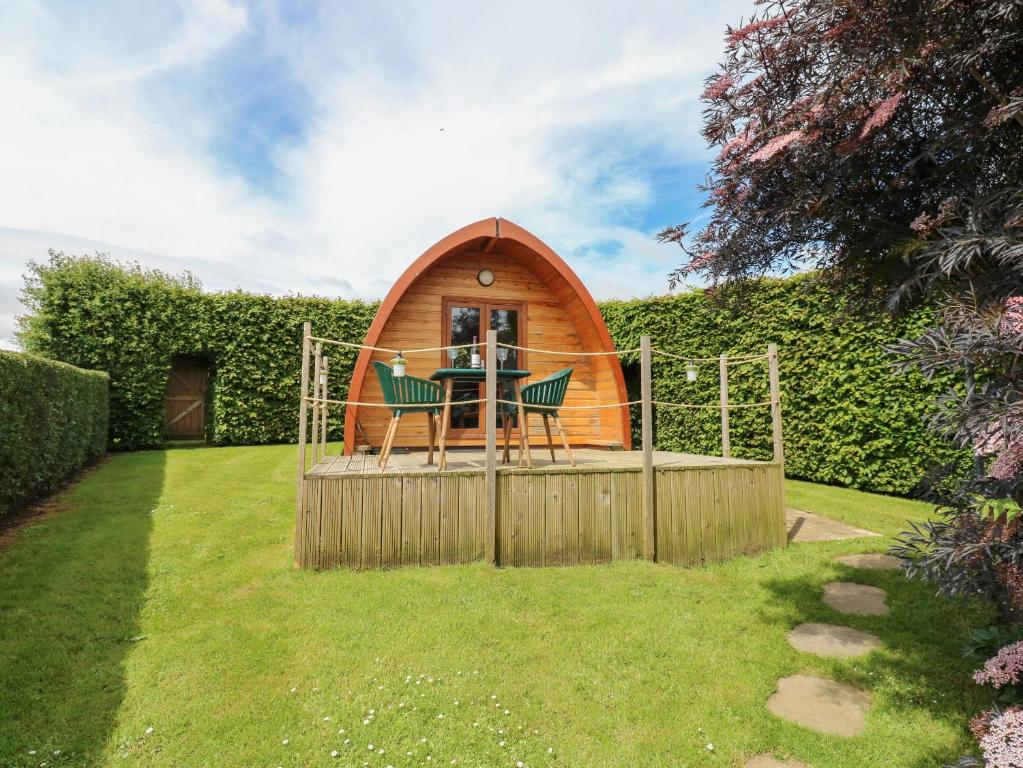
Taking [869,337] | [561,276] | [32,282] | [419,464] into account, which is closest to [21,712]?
[419,464]

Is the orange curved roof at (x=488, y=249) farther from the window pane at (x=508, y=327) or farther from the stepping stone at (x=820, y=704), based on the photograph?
the stepping stone at (x=820, y=704)

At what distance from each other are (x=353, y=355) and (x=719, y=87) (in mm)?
9939

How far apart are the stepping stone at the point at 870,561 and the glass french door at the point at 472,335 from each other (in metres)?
4.56

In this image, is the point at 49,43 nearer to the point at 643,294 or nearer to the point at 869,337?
the point at 643,294

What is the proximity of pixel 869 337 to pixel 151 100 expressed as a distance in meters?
10.1

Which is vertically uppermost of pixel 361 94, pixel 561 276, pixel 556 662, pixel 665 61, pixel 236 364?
pixel 361 94

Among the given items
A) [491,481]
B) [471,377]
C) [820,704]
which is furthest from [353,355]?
[820,704]

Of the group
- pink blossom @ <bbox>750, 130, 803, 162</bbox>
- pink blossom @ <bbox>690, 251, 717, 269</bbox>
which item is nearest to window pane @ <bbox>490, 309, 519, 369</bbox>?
pink blossom @ <bbox>690, 251, 717, 269</bbox>

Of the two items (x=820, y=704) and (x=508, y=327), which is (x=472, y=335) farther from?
(x=820, y=704)

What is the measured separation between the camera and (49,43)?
5359 millimetres

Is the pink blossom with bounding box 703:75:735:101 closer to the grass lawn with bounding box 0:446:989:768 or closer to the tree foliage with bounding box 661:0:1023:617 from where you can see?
the tree foliage with bounding box 661:0:1023:617

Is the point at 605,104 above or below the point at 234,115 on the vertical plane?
below

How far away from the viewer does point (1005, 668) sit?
1.82m

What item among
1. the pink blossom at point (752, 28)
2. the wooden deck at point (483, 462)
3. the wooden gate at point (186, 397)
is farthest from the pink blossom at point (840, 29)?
the wooden gate at point (186, 397)
